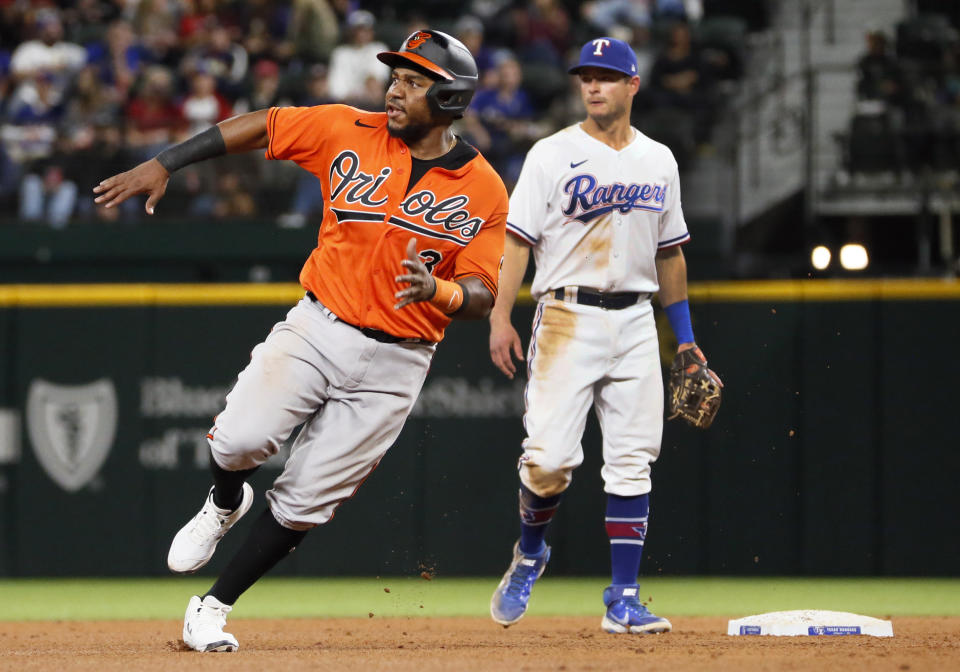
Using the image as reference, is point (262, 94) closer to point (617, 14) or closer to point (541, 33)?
point (541, 33)

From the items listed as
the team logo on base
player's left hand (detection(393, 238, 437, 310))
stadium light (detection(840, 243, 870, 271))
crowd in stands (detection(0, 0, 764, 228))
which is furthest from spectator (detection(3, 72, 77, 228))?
player's left hand (detection(393, 238, 437, 310))

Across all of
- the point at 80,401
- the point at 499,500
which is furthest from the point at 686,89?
the point at 80,401

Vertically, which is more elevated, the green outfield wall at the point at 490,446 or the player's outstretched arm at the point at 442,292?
the player's outstretched arm at the point at 442,292

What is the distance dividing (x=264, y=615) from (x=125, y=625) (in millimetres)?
778

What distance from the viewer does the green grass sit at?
697 cm

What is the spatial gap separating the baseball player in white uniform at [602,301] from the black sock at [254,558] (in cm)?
124

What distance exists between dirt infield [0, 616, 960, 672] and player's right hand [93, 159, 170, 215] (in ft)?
5.15

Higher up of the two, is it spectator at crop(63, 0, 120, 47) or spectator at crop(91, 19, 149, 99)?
spectator at crop(63, 0, 120, 47)

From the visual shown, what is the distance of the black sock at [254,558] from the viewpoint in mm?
4879

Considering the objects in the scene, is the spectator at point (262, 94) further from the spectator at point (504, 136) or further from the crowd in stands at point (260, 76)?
the spectator at point (504, 136)

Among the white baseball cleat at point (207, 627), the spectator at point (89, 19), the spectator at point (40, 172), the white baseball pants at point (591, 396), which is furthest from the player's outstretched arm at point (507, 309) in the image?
the spectator at point (89, 19)

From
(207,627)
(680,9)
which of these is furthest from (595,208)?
(680,9)

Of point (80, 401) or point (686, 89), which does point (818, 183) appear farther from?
point (80, 401)

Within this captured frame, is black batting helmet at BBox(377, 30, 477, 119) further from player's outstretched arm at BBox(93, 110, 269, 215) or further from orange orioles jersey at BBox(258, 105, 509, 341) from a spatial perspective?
player's outstretched arm at BBox(93, 110, 269, 215)
